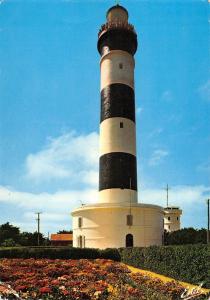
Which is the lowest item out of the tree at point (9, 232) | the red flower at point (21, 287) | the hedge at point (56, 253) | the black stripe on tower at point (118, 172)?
the tree at point (9, 232)

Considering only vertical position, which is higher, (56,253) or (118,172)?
(118,172)

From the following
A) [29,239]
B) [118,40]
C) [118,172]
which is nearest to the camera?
[118,172]

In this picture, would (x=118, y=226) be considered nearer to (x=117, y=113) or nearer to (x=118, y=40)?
(x=117, y=113)

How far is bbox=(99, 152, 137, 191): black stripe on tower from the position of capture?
28.6 metres

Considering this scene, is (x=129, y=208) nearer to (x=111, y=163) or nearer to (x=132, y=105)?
(x=111, y=163)

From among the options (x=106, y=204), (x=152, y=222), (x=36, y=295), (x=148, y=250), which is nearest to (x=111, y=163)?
(x=106, y=204)

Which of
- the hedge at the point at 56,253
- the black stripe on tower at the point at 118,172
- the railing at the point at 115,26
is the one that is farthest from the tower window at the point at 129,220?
the railing at the point at 115,26

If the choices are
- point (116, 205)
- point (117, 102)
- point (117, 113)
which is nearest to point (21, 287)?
point (116, 205)

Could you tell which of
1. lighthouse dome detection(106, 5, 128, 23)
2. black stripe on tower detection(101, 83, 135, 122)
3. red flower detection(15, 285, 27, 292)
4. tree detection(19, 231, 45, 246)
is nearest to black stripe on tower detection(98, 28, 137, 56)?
lighthouse dome detection(106, 5, 128, 23)

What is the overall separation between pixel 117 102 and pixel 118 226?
31.9 ft

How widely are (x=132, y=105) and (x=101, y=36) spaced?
7049 millimetres

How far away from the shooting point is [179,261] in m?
16.2

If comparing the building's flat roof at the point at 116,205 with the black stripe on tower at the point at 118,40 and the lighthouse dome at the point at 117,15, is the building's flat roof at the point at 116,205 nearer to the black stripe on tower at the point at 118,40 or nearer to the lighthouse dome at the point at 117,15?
the black stripe on tower at the point at 118,40

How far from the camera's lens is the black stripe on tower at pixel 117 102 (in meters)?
30.1
